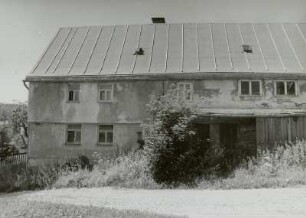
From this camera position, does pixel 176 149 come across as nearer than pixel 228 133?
Yes

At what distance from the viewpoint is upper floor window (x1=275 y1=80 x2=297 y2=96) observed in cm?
2239

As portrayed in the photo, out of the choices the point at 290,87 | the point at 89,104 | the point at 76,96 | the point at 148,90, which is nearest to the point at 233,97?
the point at 290,87

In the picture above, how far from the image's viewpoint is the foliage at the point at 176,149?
56.0ft

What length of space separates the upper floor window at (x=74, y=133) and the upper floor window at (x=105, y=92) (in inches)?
86.1

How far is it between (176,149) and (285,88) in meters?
8.91

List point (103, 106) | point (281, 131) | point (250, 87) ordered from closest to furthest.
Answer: point (281, 131) < point (250, 87) < point (103, 106)

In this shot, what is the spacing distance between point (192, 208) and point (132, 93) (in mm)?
12274

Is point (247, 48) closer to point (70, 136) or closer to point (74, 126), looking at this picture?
point (74, 126)

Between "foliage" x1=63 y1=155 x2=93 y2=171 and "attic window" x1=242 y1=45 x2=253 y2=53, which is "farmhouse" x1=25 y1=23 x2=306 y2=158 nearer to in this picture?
"attic window" x1=242 y1=45 x2=253 y2=53

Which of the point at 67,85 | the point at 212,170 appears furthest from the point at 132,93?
A: the point at 212,170

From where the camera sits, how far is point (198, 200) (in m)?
12.9

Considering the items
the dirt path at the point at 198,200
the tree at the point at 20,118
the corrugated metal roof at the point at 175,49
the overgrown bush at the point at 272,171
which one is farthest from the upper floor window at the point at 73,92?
the tree at the point at 20,118

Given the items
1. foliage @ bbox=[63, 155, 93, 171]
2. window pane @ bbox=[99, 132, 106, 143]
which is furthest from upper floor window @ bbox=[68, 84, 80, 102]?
foliage @ bbox=[63, 155, 93, 171]

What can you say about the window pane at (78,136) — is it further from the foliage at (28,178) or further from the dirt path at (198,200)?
the dirt path at (198,200)
